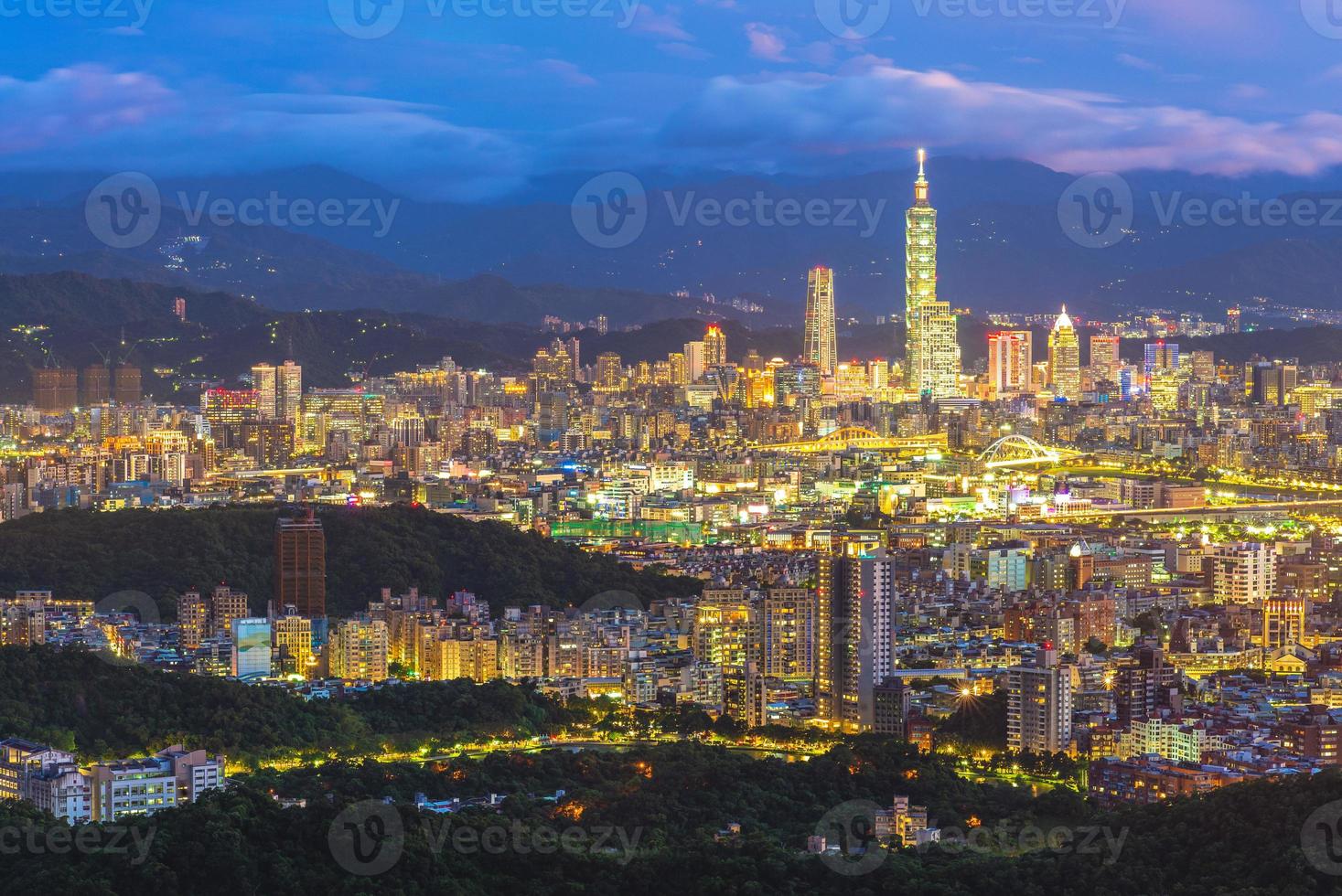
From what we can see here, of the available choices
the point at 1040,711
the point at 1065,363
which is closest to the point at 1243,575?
the point at 1040,711

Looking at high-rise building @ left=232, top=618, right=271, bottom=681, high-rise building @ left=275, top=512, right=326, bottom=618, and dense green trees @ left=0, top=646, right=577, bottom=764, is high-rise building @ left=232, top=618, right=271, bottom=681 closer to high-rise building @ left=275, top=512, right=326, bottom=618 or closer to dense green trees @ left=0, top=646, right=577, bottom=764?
dense green trees @ left=0, top=646, right=577, bottom=764

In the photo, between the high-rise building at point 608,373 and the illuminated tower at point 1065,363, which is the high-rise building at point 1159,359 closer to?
the illuminated tower at point 1065,363

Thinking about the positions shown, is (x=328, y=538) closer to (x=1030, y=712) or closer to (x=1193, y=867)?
(x=1030, y=712)

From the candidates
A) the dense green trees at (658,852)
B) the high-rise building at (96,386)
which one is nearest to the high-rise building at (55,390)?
the high-rise building at (96,386)

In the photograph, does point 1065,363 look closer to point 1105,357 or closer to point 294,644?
point 1105,357

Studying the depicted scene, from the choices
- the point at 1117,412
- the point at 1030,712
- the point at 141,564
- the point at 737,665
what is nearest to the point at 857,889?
the point at 1030,712

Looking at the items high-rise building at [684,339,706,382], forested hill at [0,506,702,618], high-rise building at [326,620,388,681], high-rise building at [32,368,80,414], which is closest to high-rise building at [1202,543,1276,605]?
forested hill at [0,506,702,618]
